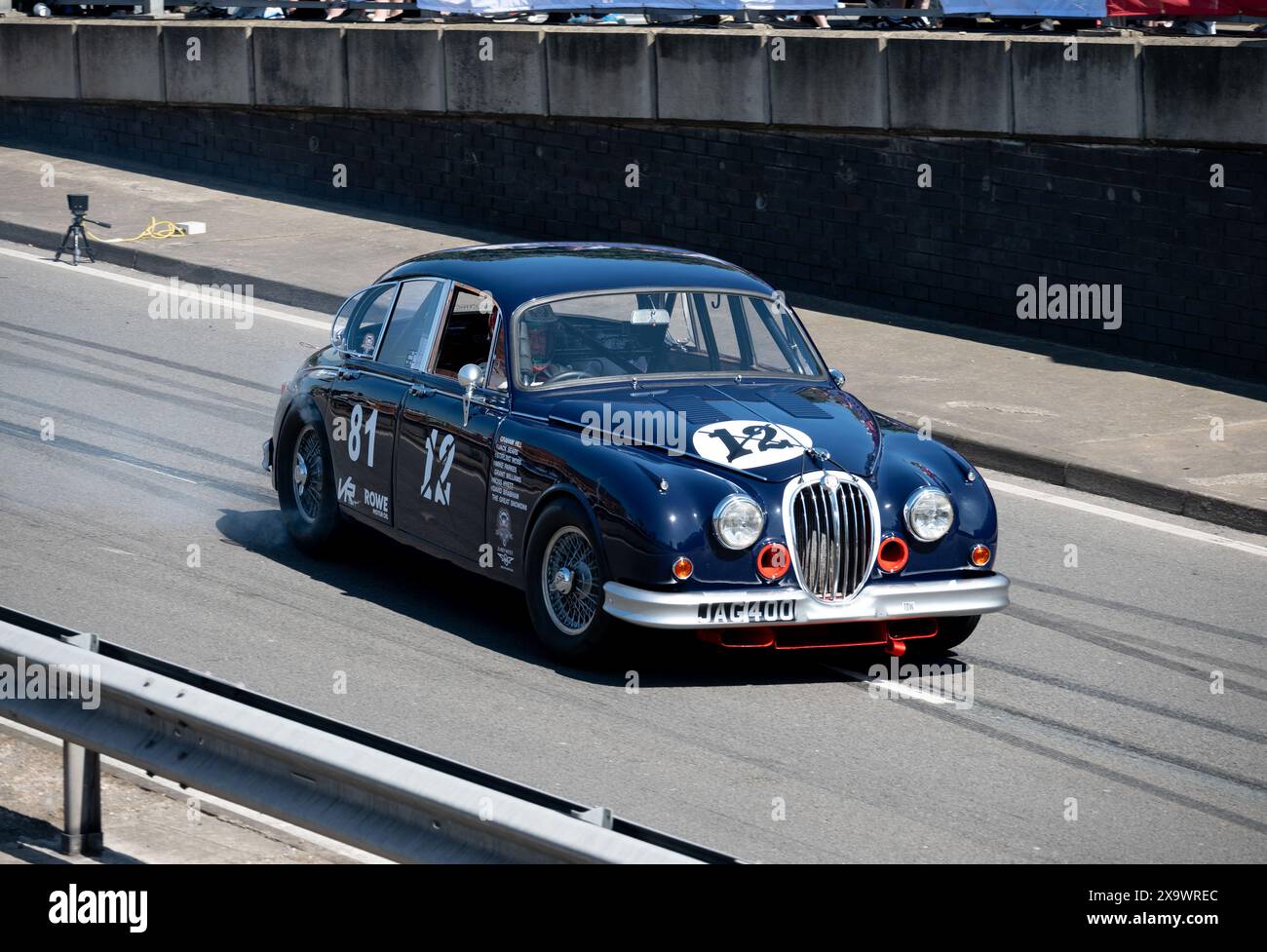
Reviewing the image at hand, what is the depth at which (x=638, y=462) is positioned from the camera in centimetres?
788

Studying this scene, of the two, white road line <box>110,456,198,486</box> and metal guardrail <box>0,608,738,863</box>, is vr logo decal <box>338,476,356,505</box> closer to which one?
white road line <box>110,456,198,486</box>

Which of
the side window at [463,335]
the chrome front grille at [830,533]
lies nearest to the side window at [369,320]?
the side window at [463,335]

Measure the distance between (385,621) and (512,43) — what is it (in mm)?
10765

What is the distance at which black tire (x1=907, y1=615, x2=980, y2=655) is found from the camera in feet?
27.6

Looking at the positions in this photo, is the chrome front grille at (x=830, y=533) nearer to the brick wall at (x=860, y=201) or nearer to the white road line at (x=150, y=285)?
the brick wall at (x=860, y=201)

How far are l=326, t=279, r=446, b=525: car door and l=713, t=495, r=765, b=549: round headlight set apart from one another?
2157mm

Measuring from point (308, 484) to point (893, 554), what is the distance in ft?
11.3

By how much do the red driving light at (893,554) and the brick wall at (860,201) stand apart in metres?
6.95

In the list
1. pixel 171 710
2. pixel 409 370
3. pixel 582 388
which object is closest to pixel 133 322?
pixel 409 370

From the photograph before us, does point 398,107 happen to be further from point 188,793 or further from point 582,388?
point 188,793

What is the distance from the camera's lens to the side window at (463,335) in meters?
9.05

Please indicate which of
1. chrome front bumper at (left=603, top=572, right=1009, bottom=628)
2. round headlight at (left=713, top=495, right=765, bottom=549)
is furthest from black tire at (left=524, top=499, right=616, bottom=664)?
round headlight at (left=713, top=495, right=765, bottom=549)

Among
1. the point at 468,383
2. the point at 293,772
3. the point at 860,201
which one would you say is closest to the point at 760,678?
the point at 468,383

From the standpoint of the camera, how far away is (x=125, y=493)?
11.0 meters
